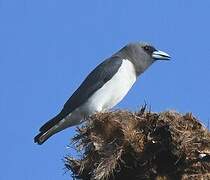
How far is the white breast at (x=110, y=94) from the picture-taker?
11406 millimetres

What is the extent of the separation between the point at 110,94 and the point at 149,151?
4.42 m

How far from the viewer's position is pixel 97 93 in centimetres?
1150

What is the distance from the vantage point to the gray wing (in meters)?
11.5

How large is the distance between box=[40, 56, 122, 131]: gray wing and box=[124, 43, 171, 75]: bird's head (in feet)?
1.58

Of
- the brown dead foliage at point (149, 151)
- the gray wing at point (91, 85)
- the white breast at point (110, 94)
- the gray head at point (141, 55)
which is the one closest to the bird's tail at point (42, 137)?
the gray wing at point (91, 85)

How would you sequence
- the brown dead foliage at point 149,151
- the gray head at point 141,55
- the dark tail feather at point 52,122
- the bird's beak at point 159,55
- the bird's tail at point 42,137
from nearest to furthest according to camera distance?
1. the brown dead foliage at point 149,151
2. the bird's tail at point 42,137
3. the dark tail feather at point 52,122
4. the gray head at point 141,55
5. the bird's beak at point 159,55

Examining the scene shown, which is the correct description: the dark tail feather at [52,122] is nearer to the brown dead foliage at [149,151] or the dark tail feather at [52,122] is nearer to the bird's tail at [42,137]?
the bird's tail at [42,137]

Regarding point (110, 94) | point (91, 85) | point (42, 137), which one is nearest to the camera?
point (42, 137)

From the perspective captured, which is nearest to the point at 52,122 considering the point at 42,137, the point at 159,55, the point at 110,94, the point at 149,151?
the point at 42,137

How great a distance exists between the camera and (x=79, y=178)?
7.38 m

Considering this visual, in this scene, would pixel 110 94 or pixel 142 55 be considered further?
pixel 142 55

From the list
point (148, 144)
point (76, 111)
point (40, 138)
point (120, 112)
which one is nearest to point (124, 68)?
point (76, 111)

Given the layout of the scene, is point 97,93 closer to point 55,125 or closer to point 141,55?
point 55,125

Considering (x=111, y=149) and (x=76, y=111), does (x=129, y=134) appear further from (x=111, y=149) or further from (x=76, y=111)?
(x=76, y=111)
